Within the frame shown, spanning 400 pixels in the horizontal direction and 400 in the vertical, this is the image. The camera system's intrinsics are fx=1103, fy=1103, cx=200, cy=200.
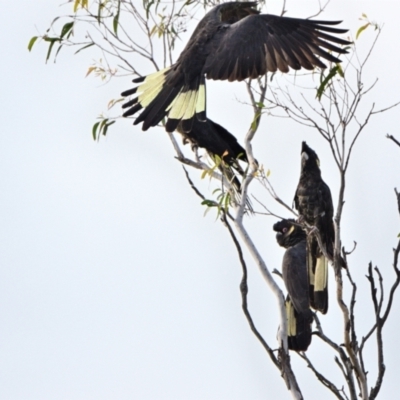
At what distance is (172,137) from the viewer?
21.8 ft

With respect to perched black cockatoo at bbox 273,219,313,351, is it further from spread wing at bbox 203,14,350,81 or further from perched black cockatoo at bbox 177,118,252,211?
spread wing at bbox 203,14,350,81

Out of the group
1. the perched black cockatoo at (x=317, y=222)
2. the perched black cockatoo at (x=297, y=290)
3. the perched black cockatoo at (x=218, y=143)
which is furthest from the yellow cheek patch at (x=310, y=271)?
the perched black cockatoo at (x=218, y=143)

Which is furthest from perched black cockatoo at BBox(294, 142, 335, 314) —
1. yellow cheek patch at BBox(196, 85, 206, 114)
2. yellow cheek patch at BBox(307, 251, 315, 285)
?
yellow cheek patch at BBox(196, 85, 206, 114)

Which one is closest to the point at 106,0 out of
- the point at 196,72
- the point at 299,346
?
the point at 196,72

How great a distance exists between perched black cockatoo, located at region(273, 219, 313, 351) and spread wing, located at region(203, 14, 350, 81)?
4.79 ft

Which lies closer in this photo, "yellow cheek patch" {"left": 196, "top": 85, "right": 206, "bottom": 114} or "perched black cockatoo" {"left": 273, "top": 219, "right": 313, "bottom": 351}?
"yellow cheek patch" {"left": 196, "top": 85, "right": 206, "bottom": 114}

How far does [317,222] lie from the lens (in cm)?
780

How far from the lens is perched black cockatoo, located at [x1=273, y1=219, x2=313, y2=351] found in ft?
25.4

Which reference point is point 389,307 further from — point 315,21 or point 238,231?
point 315,21

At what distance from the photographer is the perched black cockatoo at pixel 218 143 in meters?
7.04

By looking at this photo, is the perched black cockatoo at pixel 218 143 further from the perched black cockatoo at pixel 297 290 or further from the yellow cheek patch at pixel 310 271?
the yellow cheek patch at pixel 310 271

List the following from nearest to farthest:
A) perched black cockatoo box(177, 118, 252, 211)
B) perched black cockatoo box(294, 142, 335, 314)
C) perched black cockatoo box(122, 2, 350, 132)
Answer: perched black cockatoo box(122, 2, 350, 132)
perched black cockatoo box(177, 118, 252, 211)
perched black cockatoo box(294, 142, 335, 314)

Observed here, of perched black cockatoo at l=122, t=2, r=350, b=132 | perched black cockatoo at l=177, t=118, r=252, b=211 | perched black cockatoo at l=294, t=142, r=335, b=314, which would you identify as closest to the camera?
perched black cockatoo at l=122, t=2, r=350, b=132

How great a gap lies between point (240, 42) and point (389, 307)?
1.90m
